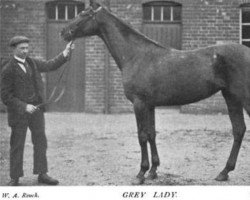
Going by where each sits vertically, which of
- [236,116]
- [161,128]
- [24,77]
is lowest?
[161,128]

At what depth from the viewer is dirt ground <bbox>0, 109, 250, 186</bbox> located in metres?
6.52

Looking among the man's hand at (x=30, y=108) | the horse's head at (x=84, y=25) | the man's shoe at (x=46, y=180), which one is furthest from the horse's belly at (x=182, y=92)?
the man's shoe at (x=46, y=180)

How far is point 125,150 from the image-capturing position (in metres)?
8.52

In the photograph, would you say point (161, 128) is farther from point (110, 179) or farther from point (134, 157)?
point (110, 179)

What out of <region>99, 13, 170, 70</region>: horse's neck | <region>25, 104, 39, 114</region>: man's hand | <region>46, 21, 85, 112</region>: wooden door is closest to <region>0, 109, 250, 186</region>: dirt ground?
<region>46, 21, 85, 112</region>: wooden door

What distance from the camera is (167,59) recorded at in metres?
6.11

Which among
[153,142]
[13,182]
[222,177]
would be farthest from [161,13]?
[13,182]

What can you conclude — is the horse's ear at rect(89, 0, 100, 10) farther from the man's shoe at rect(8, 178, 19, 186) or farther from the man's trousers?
the man's shoe at rect(8, 178, 19, 186)

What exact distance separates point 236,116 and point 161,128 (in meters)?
4.88

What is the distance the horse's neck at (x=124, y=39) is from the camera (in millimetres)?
6219

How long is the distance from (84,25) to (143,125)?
5.50 feet

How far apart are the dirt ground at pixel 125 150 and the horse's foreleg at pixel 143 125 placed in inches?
7.2
